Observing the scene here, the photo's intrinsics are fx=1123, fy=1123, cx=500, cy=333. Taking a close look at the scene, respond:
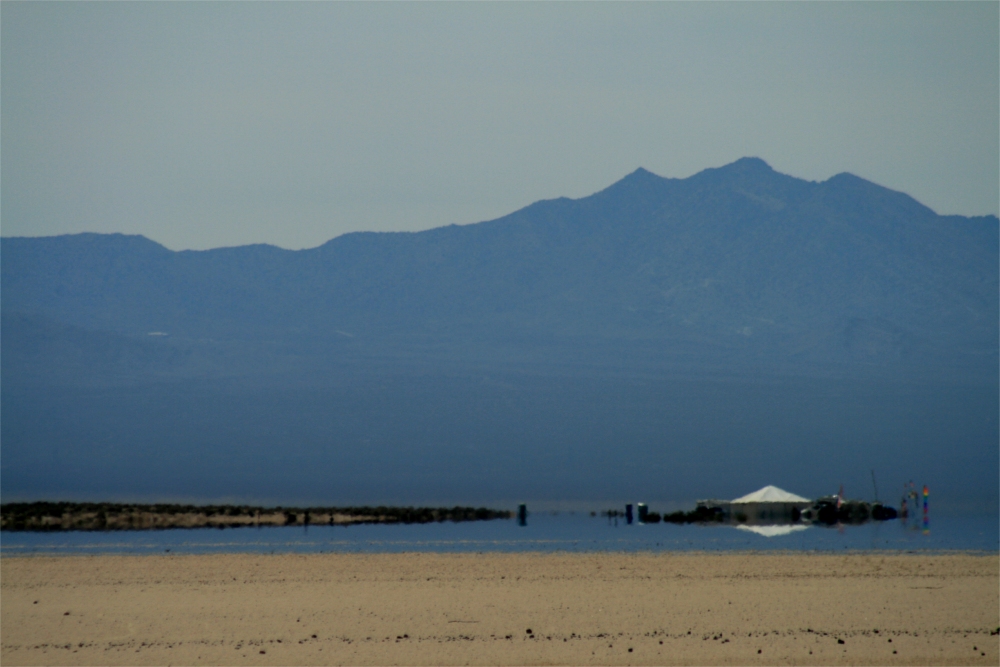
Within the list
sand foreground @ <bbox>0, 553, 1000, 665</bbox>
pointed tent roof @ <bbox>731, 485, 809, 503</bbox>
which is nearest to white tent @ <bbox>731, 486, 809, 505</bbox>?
pointed tent roof @ <bbox>731, 485, 809, 503</bbox>

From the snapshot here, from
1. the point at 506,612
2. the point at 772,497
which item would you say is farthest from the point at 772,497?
the point at 506,612

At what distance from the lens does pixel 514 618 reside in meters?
20.3

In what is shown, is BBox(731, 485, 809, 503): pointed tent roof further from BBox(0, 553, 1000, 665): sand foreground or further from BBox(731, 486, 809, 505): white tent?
BBox(0, 553, 1000, 665): sand foreground

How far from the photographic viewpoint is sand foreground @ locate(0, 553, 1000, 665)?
56.5 feet

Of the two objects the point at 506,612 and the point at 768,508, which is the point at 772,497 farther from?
the point at 506,612

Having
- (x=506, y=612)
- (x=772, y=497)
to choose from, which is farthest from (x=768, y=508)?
(x=506, y=612)

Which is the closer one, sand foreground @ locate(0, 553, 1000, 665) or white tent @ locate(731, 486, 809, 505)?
A: sand foreground @ locate(0, 553, 1000, 665)

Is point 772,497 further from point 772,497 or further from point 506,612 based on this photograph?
point 506,612

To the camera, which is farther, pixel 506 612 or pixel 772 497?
pixel 772 497

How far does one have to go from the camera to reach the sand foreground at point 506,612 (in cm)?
1722

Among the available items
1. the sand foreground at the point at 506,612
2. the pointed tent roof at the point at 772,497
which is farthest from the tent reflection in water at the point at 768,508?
the sand foreground at the point at 506,612

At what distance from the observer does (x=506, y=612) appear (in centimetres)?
2094

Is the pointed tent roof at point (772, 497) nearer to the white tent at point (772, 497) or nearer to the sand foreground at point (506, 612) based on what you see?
the white tent at point (772, 497)

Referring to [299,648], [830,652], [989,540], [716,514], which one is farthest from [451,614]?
[716,514]
